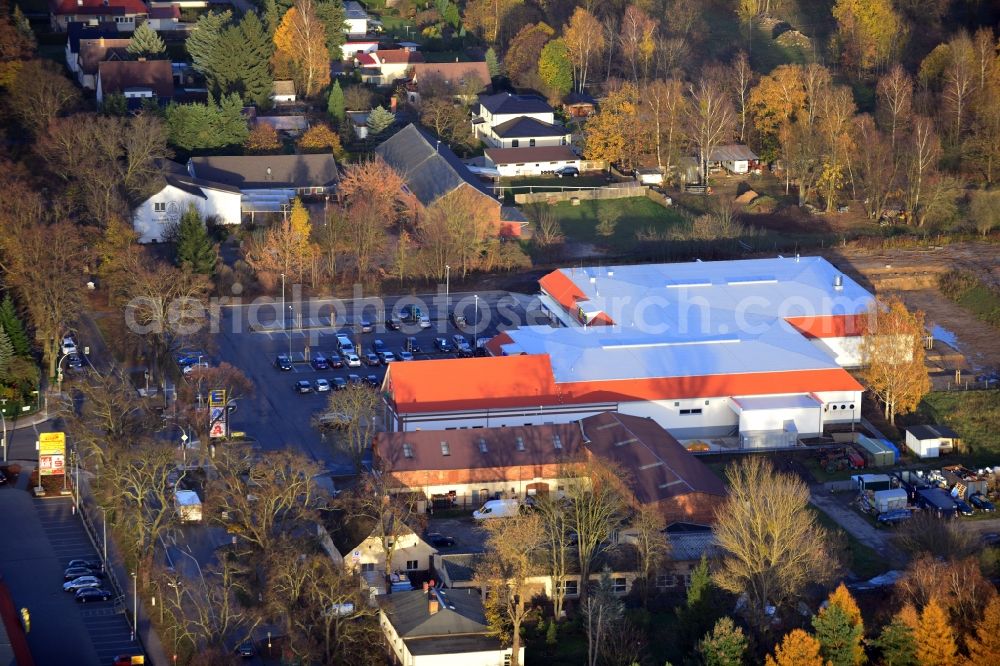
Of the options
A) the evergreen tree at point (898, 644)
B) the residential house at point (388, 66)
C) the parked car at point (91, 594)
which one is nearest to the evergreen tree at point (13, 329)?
the parked car at point (91, 594)

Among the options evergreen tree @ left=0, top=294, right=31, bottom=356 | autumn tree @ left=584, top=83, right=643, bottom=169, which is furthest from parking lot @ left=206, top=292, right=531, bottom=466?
autumn tree @ left=584, top=83, right=643, bottom=169

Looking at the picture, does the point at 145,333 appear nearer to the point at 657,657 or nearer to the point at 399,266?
the point at 399,266

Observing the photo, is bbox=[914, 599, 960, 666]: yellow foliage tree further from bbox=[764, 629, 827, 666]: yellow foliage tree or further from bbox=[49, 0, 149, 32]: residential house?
bbox=[49, 0, 149, 32]: residential house

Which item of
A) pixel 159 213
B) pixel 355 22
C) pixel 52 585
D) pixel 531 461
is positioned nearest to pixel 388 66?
pixel 355 22

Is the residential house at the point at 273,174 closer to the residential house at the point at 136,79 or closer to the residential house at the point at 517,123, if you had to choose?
the residential house at the point at 136,79

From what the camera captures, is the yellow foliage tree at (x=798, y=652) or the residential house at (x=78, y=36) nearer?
the yellow foliage tree at (x=798, y=652)
